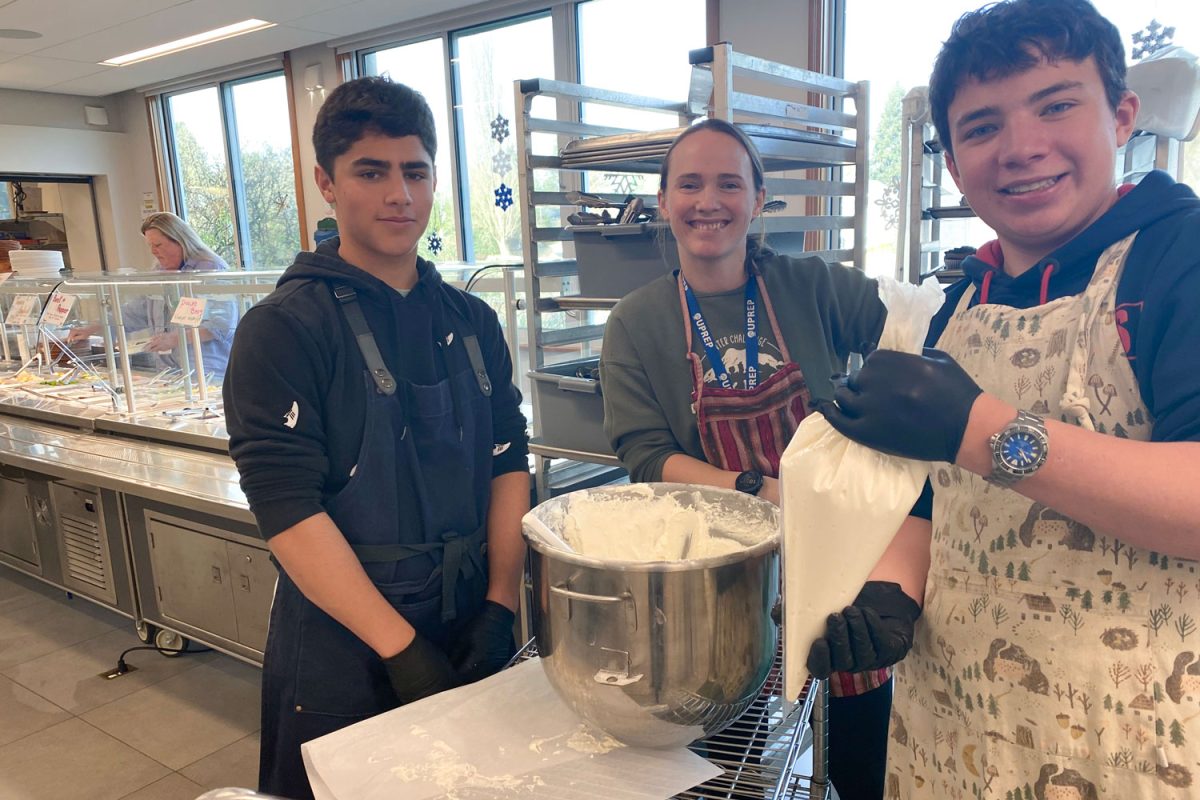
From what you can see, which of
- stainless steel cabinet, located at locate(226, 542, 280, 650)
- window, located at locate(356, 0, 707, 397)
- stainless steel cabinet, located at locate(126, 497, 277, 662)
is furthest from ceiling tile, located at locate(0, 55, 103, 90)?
stainless steel cabinet, located at locate(226, 542, 280, 650)

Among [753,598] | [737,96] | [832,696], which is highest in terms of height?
[737,96]

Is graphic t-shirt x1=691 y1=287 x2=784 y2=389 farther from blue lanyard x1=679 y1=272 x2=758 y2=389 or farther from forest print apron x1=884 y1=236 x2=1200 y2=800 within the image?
Answer: forest print apron x1=884 y1=236 x2=1200 y2=800

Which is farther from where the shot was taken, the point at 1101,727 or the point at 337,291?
the point at 337,291

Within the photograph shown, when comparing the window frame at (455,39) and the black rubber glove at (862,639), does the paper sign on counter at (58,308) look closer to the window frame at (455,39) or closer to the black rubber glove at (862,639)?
the window frame at (455,39)

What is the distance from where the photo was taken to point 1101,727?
85 cm

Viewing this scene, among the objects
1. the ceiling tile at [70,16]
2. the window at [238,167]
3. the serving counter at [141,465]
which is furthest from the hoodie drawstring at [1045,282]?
the window at [238,167]

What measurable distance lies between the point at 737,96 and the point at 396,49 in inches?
179

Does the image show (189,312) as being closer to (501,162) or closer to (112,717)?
(112,717)

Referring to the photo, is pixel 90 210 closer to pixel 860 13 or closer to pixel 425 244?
pixel 425 244

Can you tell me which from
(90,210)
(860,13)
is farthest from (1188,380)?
(90,210)

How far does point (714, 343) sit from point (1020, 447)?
0.85 meters

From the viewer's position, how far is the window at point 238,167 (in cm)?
662

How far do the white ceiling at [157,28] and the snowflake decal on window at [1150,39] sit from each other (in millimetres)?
3733

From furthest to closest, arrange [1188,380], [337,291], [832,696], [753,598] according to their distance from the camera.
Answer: [832,696] < [337,291] < [753,598] < [1188,380]
